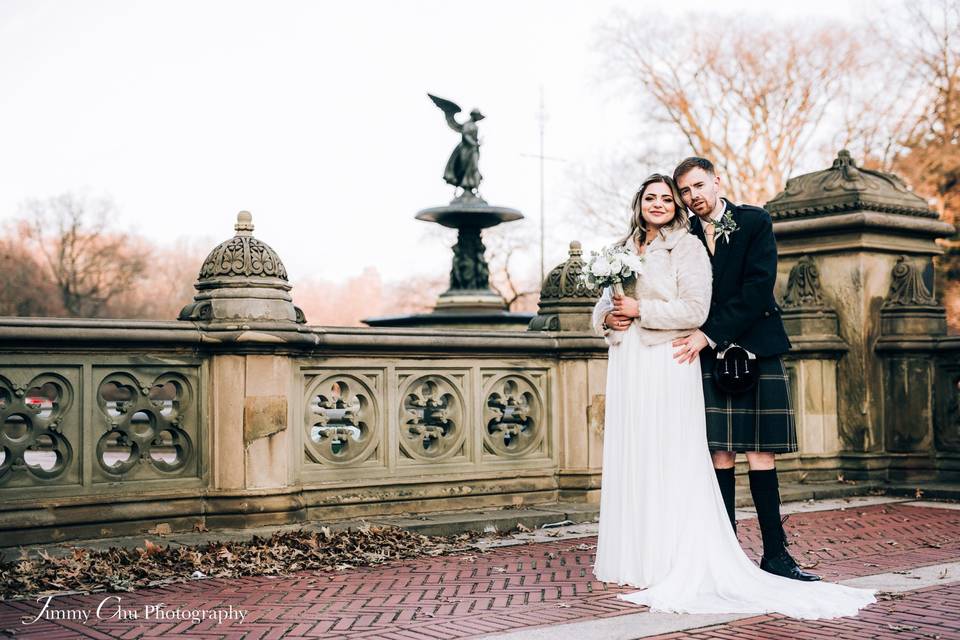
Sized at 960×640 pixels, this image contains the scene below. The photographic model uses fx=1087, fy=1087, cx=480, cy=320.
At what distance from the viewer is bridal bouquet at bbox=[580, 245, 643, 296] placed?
6.04m

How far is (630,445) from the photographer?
6.06 m

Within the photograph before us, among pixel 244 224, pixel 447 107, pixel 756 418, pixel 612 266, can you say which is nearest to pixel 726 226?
pixel 612 266

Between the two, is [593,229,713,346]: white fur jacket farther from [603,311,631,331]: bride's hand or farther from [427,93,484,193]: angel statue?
[427,93,484,193]: angel statue

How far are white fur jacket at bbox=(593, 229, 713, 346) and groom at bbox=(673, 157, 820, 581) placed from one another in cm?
10

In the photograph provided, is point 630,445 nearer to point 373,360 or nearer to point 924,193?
point 373,360

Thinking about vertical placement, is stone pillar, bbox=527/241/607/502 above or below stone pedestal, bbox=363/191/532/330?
below

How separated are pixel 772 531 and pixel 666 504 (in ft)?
2.02

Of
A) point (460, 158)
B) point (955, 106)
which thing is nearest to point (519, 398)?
point (460, 158)

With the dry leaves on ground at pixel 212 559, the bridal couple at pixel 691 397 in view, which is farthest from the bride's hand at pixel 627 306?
the dry leaves on ground at pixel 212 559

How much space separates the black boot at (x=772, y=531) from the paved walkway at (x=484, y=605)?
1.32 feet

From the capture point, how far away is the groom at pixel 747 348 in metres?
5.89

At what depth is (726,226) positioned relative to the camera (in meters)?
5.95

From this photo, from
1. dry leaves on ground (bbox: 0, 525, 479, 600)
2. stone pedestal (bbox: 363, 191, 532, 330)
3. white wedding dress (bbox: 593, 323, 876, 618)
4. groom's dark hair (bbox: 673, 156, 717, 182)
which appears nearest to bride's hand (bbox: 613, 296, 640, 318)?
white wedding dress (bbox: 593, 323, 876, 618)

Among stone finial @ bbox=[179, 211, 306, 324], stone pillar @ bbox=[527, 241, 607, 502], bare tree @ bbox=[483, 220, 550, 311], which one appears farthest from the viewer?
bare tree @ bbox=[483, 220, 550, 311]
